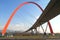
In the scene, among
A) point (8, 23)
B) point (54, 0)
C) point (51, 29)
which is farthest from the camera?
point (51, 29)

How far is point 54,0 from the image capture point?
83.3 ft

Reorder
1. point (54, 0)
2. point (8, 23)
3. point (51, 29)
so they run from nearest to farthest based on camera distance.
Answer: point (54, 0)
point (8, 23)
point (51, 29)

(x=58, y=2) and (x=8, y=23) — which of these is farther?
(x=8, y=23)

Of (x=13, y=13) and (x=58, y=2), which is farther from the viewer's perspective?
(x=13, y=13)

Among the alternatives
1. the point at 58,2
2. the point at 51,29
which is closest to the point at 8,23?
the point at 51,29

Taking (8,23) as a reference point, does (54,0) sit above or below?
below

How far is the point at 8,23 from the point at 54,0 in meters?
58.7

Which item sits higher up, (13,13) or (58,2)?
(13,13)

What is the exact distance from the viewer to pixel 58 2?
2622 centimetres

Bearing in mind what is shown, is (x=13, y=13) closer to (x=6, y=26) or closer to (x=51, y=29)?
(x=6, y=26)

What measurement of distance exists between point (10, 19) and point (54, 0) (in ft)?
194

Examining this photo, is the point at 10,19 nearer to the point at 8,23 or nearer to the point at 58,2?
the point at 8,23

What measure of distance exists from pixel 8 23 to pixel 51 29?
19546mm

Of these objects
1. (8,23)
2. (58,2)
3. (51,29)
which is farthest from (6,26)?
(58,2)
